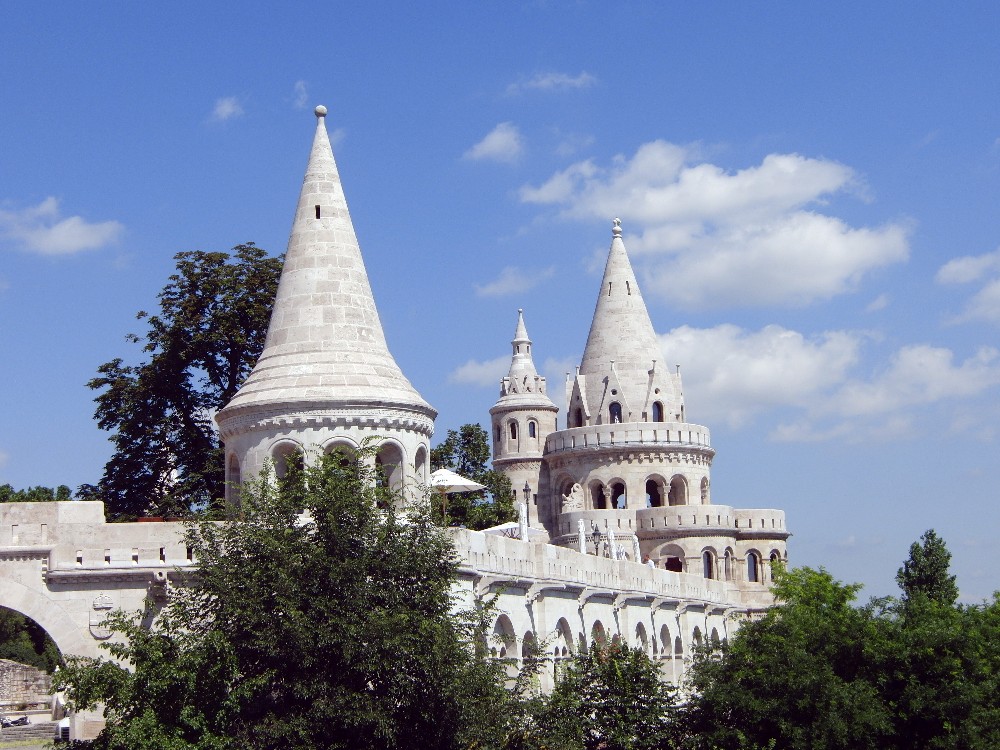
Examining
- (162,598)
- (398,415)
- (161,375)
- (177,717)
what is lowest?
(177,717)

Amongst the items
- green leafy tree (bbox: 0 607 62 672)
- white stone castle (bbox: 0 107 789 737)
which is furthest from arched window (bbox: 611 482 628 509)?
green leafy tree (bbox: 0 607 62 672)

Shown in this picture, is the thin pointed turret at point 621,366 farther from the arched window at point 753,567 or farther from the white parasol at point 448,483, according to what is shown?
the white parasol at point 448,483

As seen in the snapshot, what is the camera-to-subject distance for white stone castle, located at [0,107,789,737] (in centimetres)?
2306

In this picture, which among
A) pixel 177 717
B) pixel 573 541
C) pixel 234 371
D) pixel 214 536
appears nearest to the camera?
pixel 177 717

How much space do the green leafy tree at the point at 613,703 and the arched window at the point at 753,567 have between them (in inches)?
1237

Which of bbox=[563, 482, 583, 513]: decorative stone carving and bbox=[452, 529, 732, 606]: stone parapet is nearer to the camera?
bbox=[452, 529, 732, 606]: stone parapet

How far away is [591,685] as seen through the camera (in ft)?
76.4

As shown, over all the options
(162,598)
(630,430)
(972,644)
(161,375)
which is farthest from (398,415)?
(630,430)

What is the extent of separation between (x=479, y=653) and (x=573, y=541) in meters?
31.9

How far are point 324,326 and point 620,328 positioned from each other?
3232 cm

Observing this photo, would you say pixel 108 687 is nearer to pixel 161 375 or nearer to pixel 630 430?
pixel 161 375

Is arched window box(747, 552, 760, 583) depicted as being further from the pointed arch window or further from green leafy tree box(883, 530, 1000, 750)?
green leafy tree box(883, 530, 1000, 750)

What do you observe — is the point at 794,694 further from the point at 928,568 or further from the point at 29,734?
the point at 928,568

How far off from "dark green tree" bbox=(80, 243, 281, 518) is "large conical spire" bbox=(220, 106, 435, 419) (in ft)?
31.7
